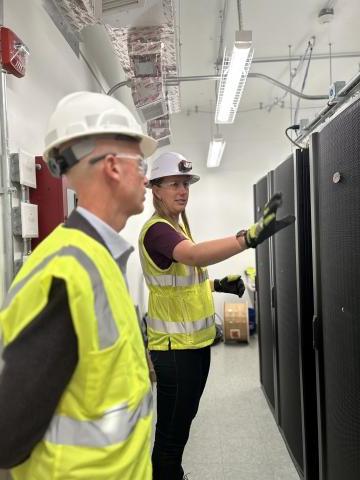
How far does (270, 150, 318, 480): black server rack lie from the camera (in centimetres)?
170

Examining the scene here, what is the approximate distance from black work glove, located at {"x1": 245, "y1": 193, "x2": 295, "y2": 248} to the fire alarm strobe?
946mm

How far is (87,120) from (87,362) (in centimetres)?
51

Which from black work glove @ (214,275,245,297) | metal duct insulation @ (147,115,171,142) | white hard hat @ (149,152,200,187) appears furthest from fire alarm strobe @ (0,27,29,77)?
metal duct insulation @ (147,115,171,142)

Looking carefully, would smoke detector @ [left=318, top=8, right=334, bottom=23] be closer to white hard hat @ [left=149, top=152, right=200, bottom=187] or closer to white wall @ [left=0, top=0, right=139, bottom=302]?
white wall @ [left=0, top=0, right=139, bottom=302]

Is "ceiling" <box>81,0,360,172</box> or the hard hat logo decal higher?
"ceiling" <box>81,0,360,172</box>

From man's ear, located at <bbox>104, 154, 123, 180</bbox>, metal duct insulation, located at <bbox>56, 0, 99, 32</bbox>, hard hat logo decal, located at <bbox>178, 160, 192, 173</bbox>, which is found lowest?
man's ear, located at <bbox>104, 154, 123, 180</bbox>

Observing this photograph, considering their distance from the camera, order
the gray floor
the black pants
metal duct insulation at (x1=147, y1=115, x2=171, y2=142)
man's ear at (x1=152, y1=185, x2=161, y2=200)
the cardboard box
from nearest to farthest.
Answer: the black pants, man's ear at (x1=152, y1=185, x2=161, y2=200), the gray floor, metal duct insulation at (x1=147, y1=115, x2=171, y2=142), the cardboard box

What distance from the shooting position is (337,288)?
131 cm

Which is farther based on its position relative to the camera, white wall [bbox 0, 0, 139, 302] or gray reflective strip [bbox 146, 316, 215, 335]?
gray reflective strip [bbox 146, 316, 215, 335]

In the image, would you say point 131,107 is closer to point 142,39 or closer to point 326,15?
point 142,39

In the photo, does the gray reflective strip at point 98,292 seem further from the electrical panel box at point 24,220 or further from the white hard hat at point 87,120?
the electrical panel box at point 24,220

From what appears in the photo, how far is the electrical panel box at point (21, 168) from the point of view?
125 cm

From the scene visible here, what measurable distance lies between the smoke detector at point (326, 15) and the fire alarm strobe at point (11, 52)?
8.31 feet

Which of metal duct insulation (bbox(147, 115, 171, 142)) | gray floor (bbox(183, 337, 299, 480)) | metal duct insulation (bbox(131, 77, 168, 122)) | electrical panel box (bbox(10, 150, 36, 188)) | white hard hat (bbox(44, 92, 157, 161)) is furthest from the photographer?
metal duct insulation (bbox(147, 115, 171, 142))
